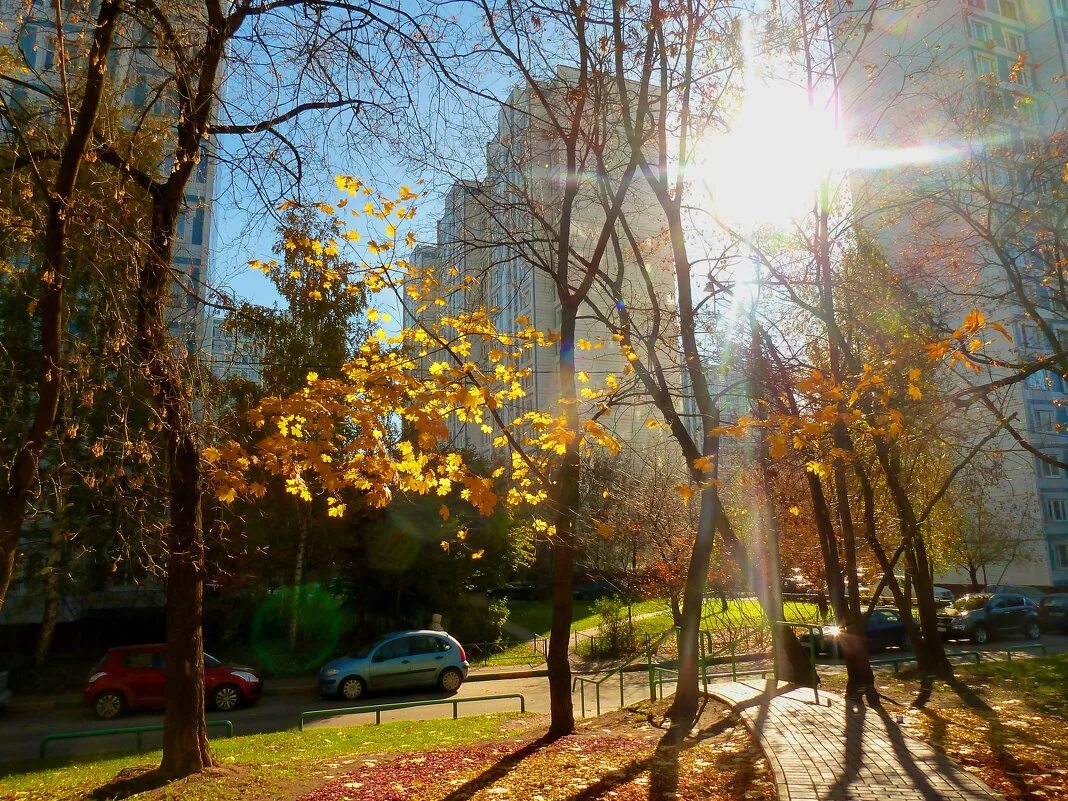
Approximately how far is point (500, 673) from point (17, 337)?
48.5 feet

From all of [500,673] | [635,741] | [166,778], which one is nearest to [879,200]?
[635,741]

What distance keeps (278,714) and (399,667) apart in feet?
10.2

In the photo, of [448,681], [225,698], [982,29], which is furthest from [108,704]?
[982,29]

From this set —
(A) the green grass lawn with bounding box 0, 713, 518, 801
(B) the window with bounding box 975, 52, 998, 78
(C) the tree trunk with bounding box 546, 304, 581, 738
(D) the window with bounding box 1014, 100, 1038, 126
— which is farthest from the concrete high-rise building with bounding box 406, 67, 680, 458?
(B) the window with bounding box 975, 52, 998, 78

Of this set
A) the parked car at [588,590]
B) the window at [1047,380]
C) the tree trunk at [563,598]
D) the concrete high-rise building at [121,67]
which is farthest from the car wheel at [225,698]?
the parked car at [588,590]

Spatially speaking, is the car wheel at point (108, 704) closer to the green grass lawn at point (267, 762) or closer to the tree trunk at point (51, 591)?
the tree trunk at point (51, 591)

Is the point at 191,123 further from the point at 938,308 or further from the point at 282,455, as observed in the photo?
the point at 938,308

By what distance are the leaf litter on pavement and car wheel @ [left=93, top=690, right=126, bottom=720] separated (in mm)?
10392

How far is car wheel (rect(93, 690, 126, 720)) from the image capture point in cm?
1646

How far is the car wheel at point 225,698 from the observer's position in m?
17.0

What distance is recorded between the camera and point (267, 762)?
9281mm

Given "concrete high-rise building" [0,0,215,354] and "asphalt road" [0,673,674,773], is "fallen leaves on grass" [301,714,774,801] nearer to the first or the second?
"concrete high-rise building" [0,0,215,354]

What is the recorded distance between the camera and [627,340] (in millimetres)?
9492

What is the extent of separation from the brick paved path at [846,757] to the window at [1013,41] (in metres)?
38.6
